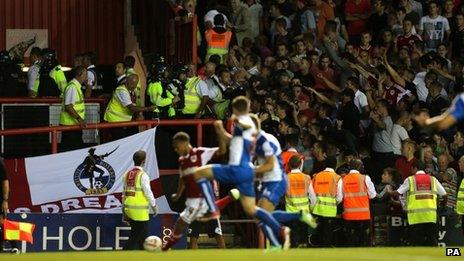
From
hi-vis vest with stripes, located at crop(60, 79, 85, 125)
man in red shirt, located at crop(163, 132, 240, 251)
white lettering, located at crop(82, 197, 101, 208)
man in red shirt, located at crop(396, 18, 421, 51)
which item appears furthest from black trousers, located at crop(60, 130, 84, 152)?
man in red shirt, located at crop(396, 18, 421, 51)

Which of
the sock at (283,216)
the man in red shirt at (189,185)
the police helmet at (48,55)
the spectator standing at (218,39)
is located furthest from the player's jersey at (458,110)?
the spectator standing at (218,39)

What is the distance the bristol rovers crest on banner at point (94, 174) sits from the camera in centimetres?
2681

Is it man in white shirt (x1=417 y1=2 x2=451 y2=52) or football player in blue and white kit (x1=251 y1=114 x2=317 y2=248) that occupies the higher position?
man in white shirt (x1=417 y1=2 x2=451 y2=52)

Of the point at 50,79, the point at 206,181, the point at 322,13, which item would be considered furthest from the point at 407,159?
the point at 206,181

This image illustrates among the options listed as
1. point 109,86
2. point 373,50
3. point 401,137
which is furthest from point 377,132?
point 109,86

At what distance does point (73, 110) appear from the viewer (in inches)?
1056

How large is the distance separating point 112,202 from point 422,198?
5.50 meters

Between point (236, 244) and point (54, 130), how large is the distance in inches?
157

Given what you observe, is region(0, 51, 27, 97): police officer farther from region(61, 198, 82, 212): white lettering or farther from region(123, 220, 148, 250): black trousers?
region(123, 220, 148, 250): black trousers

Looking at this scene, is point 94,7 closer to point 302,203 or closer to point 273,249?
point 302,203

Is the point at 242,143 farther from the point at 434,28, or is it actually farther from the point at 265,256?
the point at 434,28

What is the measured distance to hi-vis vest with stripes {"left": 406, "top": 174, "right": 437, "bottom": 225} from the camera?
26578 mm

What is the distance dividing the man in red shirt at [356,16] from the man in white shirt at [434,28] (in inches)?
49.1

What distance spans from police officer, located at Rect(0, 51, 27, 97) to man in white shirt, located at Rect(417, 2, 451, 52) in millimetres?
8289
